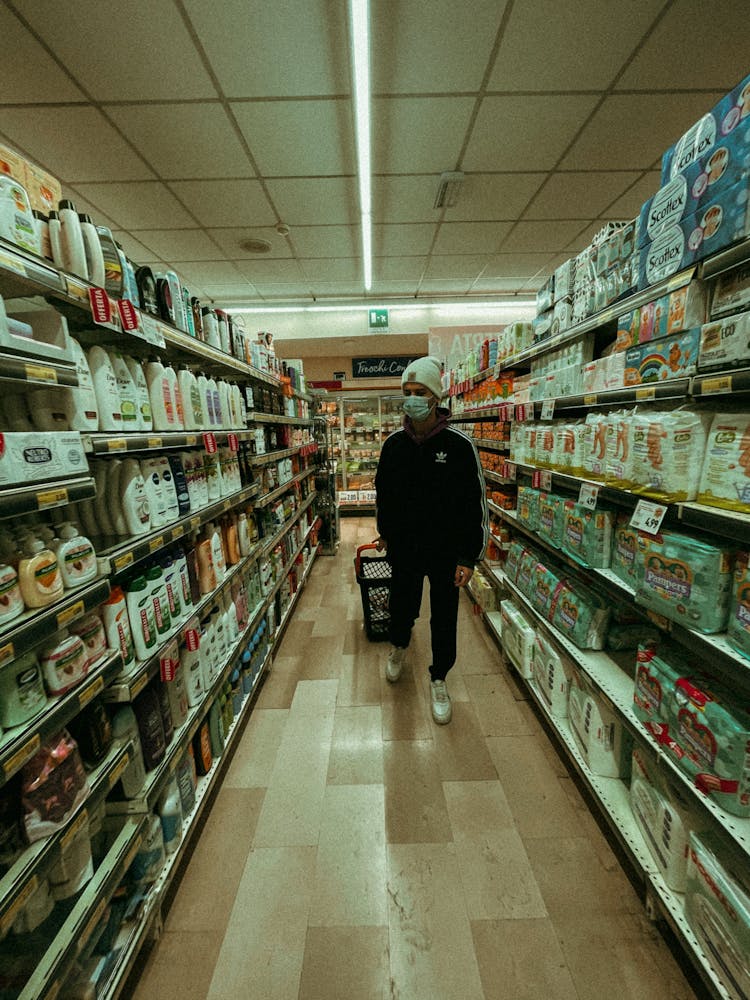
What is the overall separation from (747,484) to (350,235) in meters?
4.37

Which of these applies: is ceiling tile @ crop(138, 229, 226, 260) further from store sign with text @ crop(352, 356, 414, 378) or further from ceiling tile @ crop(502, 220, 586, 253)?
store sign with text @ crop(352, 356, 414, 378)

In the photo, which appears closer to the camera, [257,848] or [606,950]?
[606,950]

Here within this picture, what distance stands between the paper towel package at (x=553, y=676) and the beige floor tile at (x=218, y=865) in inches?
59.9

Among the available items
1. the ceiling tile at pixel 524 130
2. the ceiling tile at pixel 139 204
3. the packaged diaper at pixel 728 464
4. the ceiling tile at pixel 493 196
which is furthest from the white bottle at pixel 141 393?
the ceiling tile at pixel 493 196

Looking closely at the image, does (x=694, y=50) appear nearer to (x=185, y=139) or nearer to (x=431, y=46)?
(x=431, y=46)

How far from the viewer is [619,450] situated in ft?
4.76

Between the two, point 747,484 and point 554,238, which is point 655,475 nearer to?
point 747,484

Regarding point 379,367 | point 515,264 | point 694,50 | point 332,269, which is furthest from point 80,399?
point 379,367

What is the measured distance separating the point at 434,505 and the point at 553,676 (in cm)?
109

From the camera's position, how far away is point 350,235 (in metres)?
4.10

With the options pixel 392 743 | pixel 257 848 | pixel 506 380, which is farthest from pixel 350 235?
pixel 257 848

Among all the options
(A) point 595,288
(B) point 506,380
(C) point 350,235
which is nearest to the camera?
(A) point 595,288

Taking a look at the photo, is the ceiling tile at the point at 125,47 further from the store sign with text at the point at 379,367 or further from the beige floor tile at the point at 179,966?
the store sign with text at the point at 379,367

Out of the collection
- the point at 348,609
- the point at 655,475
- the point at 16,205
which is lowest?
the point at 348,609
